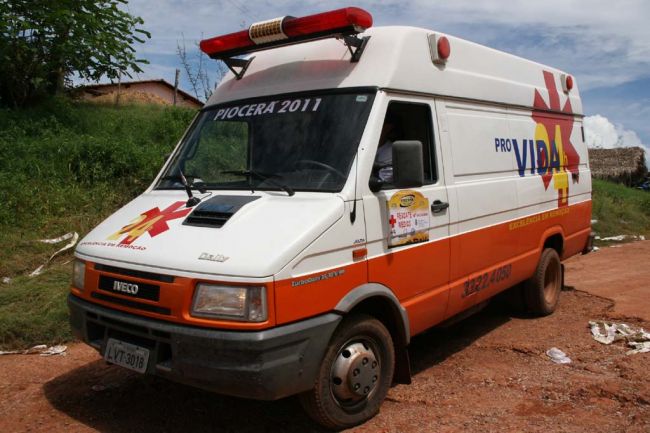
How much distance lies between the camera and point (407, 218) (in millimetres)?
4148

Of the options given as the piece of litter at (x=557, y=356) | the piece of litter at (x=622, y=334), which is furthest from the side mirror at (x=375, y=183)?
the piece of litter at (x=622, y=334)

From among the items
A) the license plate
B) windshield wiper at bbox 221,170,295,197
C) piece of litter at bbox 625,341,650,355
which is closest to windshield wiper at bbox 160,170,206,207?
windshield wiper at bbox 221,170,295,197

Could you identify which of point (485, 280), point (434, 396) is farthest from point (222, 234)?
point (485, 280)

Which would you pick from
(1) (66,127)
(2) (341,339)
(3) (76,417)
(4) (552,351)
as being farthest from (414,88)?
(1) (66,127)

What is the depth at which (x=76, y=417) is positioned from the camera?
13.4 feet

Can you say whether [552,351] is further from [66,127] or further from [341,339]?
[66,127]

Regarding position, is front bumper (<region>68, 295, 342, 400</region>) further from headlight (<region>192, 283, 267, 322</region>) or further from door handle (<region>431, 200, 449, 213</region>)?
door handle (<region>431, 200, 449, 213</region>)

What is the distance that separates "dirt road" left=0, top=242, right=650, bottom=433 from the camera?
394cm

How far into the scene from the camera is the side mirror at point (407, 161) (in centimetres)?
381

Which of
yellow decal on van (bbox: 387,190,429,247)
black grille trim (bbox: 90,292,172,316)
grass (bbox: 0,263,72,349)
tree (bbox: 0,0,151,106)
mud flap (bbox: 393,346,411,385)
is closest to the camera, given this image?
black grille trim (bbox: 90,292,172,316)

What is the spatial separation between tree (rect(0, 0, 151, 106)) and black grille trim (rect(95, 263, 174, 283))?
8499mm

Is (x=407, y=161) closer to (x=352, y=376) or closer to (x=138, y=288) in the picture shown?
(x=352, y=376)

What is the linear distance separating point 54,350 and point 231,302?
3.15 m

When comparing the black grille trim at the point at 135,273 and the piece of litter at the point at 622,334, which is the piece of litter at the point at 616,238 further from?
the black grille trim at the point at 135,273
